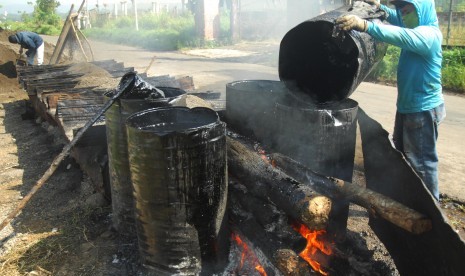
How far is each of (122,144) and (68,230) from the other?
137 cm

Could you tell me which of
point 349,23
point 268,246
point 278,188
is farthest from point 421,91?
point 268,246

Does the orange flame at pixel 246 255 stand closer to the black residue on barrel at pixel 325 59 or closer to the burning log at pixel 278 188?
the burning log at pixel 278 188

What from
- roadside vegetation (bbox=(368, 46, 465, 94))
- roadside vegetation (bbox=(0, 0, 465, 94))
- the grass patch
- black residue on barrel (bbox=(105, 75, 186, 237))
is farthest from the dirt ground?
roadside vegetation (bbox=(0, 0, 465, 94))

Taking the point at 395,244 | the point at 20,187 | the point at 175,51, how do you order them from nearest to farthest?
the point at 395,244 < the point at 20,187 < the point at 175,51

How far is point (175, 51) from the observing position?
2381 centimetres

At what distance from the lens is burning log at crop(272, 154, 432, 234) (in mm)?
2250

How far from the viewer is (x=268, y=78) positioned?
519 inches

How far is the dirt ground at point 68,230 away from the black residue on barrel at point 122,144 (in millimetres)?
250

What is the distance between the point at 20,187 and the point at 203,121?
3.64 meters

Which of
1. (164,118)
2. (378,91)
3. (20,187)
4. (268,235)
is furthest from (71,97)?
(378,91)

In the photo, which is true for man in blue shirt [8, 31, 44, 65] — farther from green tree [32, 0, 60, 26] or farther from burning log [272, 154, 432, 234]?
green tree [32, 0, 60, 26]

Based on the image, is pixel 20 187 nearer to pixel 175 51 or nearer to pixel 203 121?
pixel 203 121

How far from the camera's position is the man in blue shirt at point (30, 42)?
13.4 m

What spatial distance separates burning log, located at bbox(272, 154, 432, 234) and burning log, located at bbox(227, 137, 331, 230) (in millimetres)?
169
